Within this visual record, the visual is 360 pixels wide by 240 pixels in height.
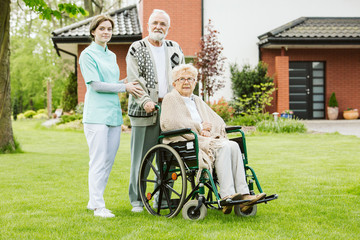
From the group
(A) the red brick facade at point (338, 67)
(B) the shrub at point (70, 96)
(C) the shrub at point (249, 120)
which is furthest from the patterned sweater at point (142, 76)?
(B) the shrub at point (70, 96)

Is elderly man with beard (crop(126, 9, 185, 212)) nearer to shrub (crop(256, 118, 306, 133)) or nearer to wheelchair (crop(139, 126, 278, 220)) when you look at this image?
wheelchair (crop(139, 126, 278, 220))

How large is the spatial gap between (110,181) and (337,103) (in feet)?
40.8

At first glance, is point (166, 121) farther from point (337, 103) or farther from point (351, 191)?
point (337, 103)

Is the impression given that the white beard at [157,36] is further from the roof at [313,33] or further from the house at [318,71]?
the house at [318,71]

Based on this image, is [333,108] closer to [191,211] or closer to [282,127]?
[282,127]

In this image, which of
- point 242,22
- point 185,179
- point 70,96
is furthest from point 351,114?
point 185,179

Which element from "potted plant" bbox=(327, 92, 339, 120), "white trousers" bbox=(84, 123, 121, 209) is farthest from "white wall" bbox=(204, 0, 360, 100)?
"white trousers" bbox=(84, 123, 121, 209)

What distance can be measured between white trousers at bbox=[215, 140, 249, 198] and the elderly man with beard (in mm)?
743

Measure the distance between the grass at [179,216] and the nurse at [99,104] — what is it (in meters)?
0.28

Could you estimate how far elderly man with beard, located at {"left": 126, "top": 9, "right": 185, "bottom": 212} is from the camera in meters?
4.21

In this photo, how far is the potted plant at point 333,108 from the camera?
16.6m

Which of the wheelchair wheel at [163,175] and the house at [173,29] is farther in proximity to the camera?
the house at [173,29]

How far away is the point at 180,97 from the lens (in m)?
4.12

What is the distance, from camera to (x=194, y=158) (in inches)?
148
